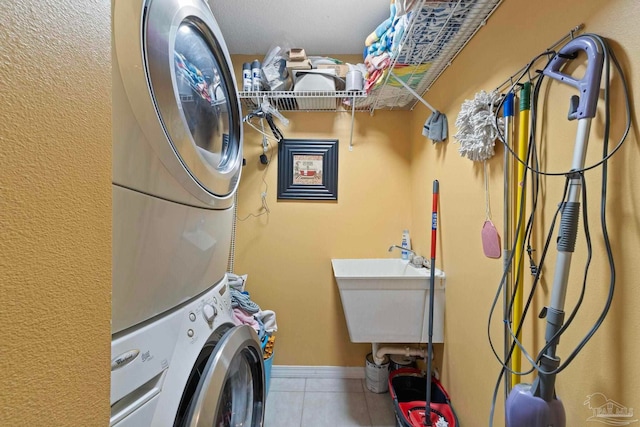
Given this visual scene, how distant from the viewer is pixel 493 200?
983 millimetres

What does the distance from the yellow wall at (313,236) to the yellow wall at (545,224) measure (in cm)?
52

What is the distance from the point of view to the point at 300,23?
5.31 ft

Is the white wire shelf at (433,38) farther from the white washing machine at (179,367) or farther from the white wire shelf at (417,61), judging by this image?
the white washing machine at (179,367)

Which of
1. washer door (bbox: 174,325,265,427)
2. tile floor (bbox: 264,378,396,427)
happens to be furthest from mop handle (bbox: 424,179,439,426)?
washer door (bbox: 174,325,265,427)

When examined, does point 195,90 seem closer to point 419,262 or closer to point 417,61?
point 417,61

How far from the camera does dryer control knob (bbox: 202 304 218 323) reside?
2.20 ft

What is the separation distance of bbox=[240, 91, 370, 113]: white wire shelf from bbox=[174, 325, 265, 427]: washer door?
139 cm

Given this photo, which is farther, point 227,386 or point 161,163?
point 227,386

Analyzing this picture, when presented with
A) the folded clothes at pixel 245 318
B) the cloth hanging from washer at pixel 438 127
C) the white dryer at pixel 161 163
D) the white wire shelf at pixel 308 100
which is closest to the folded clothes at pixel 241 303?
the folded clothes at pixel 245 318

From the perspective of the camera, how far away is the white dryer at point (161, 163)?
0.44 meters

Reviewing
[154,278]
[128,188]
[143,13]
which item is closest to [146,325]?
[154,278]

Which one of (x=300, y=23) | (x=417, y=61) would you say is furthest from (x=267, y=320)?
(x=300, y=23)

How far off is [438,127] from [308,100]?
845 mm

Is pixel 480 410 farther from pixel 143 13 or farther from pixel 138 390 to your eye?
pixel 143 13
